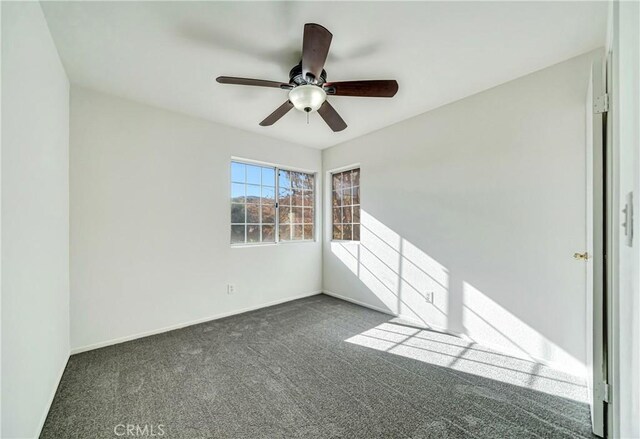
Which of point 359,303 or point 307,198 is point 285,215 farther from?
point 359,303

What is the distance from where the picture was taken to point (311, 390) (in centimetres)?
189

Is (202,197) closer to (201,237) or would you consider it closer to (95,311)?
(201,237)

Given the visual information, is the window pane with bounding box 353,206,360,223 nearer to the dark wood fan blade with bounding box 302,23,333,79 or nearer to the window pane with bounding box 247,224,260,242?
the window pane with bounding box 247,224,260,242

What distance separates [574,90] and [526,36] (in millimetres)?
676

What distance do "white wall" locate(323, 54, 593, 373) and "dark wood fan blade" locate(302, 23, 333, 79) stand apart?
1.82 meters

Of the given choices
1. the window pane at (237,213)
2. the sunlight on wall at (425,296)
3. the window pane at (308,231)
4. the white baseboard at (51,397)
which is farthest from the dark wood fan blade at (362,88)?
the white baseboard at (51,397)

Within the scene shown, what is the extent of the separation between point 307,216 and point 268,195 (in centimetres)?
81

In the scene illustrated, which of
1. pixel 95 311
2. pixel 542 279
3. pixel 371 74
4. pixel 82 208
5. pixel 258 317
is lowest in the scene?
pixel 258 317

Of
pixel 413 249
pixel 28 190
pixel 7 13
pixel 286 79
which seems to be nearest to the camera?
pixel 7 13

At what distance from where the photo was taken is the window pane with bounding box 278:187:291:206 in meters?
4.08

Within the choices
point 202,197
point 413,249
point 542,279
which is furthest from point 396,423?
point 202,197

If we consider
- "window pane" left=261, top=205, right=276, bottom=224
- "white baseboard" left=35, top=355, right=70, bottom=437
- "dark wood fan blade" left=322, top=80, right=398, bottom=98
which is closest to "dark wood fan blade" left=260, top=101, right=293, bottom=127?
"dark wood fan blade" left=322, top=80, right=398, bottom=98

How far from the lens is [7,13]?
1.23m

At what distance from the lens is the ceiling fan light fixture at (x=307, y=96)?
190 centimetres
